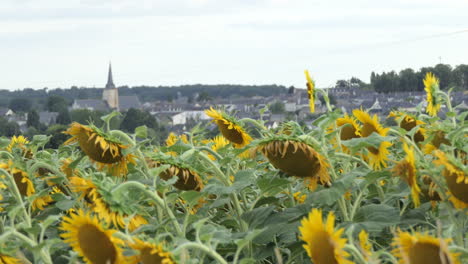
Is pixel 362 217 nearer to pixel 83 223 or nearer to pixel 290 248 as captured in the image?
pixel 290 248

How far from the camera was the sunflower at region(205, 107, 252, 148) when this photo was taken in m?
2.13

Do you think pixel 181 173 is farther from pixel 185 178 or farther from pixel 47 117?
pixel 47 117

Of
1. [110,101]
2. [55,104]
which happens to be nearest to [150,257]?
[55,104]

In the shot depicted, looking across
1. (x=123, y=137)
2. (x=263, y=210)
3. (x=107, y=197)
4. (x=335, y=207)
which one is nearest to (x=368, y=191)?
(x=335, y=207)

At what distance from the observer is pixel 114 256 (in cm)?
136

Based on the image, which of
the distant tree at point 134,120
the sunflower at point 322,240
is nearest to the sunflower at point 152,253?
the sunflower at point 322,240

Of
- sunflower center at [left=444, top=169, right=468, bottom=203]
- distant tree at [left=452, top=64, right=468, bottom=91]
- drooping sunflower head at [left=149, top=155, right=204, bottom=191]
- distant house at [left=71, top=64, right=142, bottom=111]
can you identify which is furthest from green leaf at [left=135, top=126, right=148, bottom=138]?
distant house at [left=71, top=64, right=142, bottom=111]

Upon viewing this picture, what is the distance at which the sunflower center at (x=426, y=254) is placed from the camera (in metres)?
1.16

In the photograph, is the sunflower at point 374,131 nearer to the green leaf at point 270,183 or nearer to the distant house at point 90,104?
the green leaf at point 270,183

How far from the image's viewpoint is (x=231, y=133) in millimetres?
2164

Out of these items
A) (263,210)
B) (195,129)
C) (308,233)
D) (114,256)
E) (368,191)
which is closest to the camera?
(308,233)

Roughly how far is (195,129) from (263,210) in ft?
1.34

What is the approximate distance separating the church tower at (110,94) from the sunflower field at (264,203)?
110118 millimetres

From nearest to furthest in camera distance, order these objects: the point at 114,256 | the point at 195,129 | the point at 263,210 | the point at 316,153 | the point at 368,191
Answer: the point at 114,256 < the point at 316,153 < the point at 263,210 < the point at 368,191 < the point at 195,129
